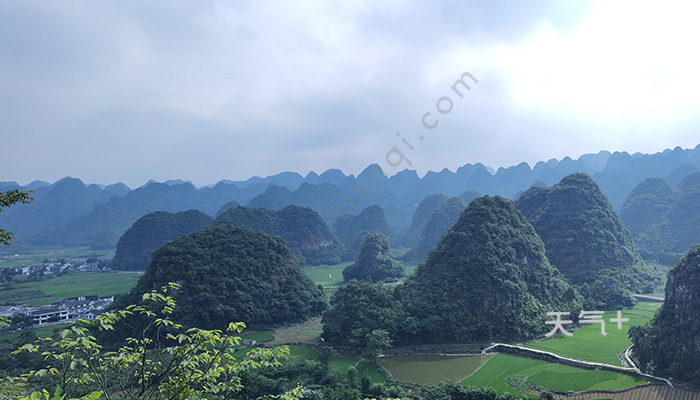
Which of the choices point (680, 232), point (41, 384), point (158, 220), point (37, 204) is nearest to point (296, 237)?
point (158, 220)

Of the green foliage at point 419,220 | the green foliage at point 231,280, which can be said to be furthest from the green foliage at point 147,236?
the green foliage at point 419,220

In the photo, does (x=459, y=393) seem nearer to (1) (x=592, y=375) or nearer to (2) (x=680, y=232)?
(1) (x=592, y=375)

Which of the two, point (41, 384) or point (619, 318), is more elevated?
point (619, 318)

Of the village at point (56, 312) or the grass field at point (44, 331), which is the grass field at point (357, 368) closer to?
the village at point (56, 312)

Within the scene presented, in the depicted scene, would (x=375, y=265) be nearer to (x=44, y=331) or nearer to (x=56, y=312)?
(x=56, y=312)

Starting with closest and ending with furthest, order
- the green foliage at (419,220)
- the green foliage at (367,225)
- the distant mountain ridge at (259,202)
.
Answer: the green foliage at (419,220) < the green foliage at (367,225) < the distant mountain ridge at (259,202)

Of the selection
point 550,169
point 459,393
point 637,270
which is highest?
point 550,169

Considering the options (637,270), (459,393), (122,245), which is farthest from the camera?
(122,245)

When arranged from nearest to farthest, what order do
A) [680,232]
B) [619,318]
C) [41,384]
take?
[41,384] < [619,318] < [680,232]
